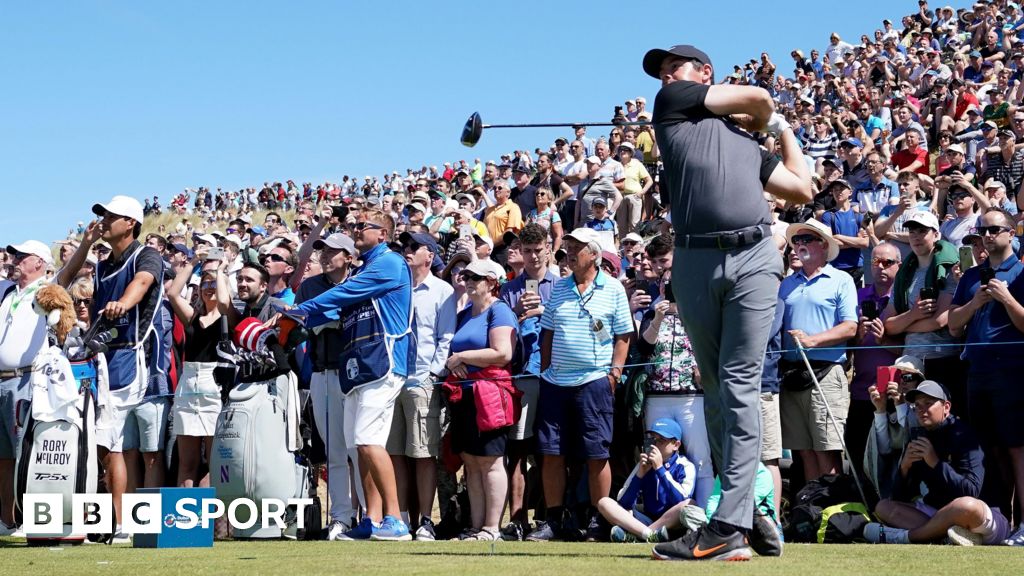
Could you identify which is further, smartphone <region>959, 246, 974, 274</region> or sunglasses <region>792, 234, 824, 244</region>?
smartphone <region>959, 246, 974, 274</region>

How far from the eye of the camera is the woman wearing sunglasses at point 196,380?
10867mm

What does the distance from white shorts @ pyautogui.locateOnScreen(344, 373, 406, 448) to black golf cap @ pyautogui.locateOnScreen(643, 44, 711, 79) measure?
4.05 metres

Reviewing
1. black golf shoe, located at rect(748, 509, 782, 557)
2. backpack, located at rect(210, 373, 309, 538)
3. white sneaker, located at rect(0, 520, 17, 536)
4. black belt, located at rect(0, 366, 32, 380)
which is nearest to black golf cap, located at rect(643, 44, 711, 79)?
black golf shoe, located at rect(748, 509, 782, 557)

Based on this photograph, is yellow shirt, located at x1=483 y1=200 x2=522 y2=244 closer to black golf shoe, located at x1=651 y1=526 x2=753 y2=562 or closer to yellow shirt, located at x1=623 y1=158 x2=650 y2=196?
yellow shirt, located at x1=623 y1=158 x2=650 y2=196

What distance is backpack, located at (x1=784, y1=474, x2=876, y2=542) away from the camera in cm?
900

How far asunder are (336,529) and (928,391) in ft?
14.8

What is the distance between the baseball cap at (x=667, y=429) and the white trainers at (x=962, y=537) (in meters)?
1.94

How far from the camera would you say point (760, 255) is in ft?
19.7

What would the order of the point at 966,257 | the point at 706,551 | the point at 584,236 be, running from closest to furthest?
the point at 706,551, the point at 584,236, the point at 966,257

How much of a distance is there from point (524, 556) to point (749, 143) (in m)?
2.37

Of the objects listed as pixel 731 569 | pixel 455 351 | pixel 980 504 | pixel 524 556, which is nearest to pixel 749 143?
pixel 731 569

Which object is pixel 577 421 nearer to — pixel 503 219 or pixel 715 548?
pixel 715 548

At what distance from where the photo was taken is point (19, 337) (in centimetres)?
1006

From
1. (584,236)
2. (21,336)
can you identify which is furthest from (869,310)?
(21,336)
